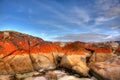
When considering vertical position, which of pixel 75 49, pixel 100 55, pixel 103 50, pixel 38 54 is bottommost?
pixel 100 55

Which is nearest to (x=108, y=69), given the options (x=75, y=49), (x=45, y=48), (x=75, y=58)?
(x=75, y=58)

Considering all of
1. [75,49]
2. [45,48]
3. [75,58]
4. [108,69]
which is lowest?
[108,69]

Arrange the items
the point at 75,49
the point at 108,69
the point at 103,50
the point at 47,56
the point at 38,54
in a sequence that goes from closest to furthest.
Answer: the point at 108,69 < the point at 38,54 < the point at 47,56 < the point at 75,49 < the point at 103,50

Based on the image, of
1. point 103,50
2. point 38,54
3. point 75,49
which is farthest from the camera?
point 103,50

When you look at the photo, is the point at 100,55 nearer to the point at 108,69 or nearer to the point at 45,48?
the point at 108,69

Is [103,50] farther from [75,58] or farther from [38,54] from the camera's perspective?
[38,54]

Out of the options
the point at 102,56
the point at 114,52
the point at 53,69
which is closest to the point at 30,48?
the point at 53,69

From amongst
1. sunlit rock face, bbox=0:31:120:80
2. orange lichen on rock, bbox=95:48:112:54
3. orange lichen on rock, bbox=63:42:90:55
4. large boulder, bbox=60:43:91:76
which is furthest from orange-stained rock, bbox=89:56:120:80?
orange lichen on rock, bbox=95:48:112:54

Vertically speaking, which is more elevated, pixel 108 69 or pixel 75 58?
pixel 75 58

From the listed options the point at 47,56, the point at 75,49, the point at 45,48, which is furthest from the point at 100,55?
the point at 45,48

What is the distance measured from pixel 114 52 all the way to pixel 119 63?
177 inches

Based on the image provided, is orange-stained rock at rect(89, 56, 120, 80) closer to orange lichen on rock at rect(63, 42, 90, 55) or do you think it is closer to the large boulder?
the large boulder

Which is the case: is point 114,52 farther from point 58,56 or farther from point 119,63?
point 58,56

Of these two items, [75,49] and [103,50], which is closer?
[75,49]
